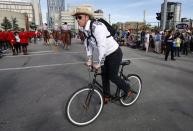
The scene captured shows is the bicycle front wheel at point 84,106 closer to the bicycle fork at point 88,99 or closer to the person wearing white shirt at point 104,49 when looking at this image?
the bicycle fork at point 88,99

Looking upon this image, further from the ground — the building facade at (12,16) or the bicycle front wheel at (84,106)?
the building facade at (12,16)

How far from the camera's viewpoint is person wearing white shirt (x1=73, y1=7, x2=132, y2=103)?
4.08 m

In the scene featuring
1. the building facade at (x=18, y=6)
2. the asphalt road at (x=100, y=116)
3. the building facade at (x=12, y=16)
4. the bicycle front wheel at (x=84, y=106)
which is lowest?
the asphalt road at (x=100, y=116)

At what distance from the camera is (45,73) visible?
30.8 ft

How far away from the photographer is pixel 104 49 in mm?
4160

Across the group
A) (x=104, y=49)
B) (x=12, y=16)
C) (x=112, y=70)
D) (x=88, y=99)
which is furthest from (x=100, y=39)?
(x=12, y=16)

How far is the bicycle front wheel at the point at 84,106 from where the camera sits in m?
4.27

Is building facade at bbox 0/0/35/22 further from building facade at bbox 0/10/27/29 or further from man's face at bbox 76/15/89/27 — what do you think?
man's face at bbox 76/15/89/27

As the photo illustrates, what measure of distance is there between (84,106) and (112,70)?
2.89 feet

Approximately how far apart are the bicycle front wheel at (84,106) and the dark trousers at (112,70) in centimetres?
38

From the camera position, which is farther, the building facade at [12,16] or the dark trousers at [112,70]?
the building facade at [12,16]

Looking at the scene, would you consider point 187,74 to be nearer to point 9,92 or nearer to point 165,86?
point 165,86

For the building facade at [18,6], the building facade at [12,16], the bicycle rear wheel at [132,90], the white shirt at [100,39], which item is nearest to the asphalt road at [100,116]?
the bicycle rear wheel at [132,90]

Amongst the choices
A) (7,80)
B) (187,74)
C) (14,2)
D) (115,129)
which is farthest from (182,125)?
(14,2)
